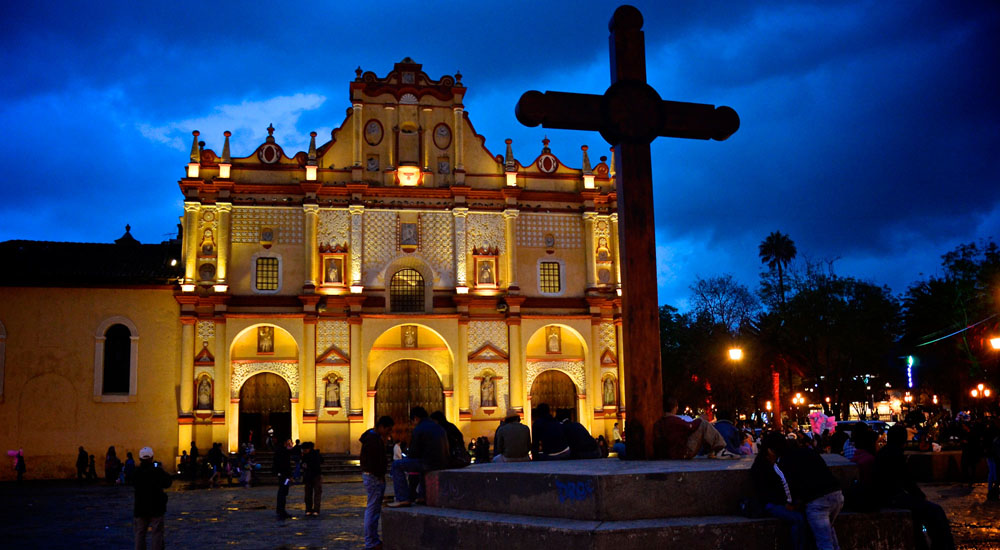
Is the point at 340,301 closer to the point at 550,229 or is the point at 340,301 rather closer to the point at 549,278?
the point at 549,278

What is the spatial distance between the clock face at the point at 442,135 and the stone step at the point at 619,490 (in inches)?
1224

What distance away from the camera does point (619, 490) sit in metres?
7.28

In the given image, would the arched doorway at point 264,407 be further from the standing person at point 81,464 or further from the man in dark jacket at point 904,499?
the man in dark jacket at point 904,499

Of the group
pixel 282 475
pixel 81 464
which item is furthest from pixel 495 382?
pixel 282 475

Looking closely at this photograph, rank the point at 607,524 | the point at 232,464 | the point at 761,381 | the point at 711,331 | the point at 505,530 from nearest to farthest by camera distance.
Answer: the point at 607,524, the point at 505,530, the point at 232,464, the point at 761,381, the point at 711,331

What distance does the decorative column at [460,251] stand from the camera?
37.1 m

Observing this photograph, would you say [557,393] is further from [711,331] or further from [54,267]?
[54,267]

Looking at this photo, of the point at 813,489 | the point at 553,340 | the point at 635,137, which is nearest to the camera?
the point at 813,489

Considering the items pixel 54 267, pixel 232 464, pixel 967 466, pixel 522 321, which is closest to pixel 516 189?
pixel 522 321

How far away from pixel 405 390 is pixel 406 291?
4.28 meters

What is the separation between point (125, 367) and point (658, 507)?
31769 millimetres

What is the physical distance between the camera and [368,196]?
122 ft

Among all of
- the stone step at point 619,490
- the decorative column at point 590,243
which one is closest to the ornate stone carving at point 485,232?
the decorative column at point 590,243

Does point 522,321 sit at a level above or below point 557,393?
above
